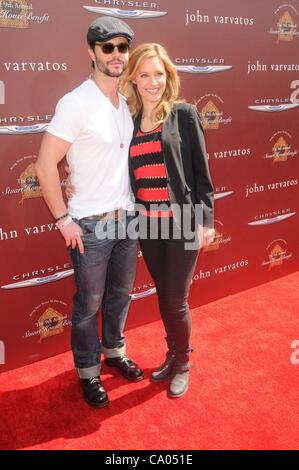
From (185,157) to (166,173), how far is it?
0.12m

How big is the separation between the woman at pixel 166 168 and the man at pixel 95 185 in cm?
8

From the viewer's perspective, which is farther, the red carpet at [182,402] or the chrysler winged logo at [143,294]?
the chrysler winged logo at [143,294]

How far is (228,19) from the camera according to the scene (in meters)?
2.92

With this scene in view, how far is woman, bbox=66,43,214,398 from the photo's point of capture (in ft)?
6.51

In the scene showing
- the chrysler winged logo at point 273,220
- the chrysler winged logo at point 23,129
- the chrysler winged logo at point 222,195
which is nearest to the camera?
the chrysler winged logo at point 23,129

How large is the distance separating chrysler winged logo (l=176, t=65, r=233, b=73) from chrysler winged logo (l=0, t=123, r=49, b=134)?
3.40ft

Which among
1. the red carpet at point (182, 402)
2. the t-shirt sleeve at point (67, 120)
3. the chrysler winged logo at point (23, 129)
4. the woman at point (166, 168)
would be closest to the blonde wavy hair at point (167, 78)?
the woman at point (166, 168)

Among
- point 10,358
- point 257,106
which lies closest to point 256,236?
point 257,106

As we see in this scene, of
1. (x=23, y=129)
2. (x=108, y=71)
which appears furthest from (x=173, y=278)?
(x=23, y=129)

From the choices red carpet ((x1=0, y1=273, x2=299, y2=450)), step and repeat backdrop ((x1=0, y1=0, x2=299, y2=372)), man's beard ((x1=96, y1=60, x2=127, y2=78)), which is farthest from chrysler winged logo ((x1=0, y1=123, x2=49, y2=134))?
red carpet ((x1=0, y1=273, x2=299, y2=450))

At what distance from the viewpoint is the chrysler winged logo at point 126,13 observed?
2.38m

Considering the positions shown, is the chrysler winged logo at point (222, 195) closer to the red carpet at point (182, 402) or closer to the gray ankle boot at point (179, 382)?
the red carpet at point (182, 402)

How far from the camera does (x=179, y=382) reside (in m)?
2.42

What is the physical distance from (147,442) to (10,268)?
4.11ft
